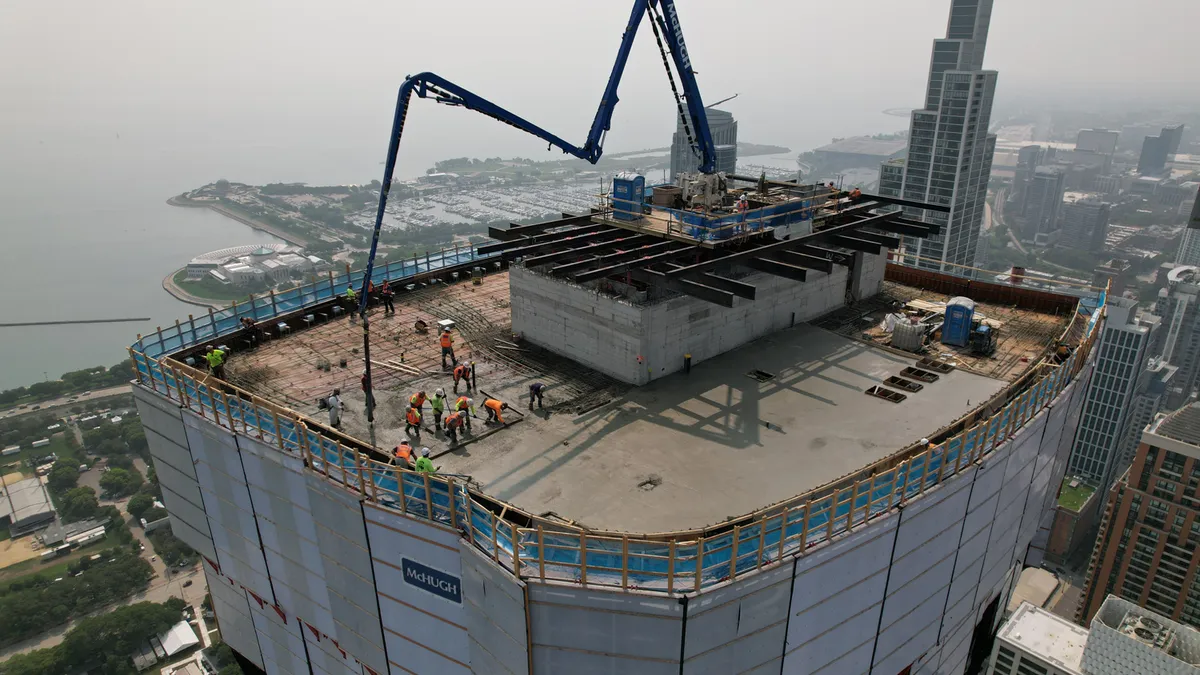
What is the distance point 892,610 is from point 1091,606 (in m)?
80.1

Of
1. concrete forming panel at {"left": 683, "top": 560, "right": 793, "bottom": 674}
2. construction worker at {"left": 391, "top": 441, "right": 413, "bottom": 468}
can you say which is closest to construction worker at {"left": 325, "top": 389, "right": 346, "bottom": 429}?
construction worker at {"left": 391, "top": 441, "right": 413, "bottom": 468}

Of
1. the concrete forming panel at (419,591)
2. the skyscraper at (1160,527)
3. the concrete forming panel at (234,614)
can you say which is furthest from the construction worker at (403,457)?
the skyscraper at (1160,527)

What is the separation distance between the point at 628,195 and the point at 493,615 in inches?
826

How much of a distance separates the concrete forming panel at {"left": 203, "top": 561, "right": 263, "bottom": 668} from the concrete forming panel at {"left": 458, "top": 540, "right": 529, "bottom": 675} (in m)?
14.0

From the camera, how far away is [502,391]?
25828mm

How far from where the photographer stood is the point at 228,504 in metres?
24.0

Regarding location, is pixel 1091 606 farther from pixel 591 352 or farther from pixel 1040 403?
pixel 591 352

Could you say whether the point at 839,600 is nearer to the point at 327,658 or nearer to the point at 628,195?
the point at 327,658

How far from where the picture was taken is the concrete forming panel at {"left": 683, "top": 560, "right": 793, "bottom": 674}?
15.2 meters

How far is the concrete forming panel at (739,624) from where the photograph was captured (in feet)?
49.8

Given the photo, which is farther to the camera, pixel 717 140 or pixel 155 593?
pixel 717 140

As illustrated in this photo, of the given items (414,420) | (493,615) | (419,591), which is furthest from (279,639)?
(493,615)

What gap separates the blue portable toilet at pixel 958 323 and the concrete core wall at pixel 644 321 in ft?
18.6

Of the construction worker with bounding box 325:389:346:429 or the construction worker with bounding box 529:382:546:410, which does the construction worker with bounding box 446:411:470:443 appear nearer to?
the construction worker with bounding box 529:382:546:410
